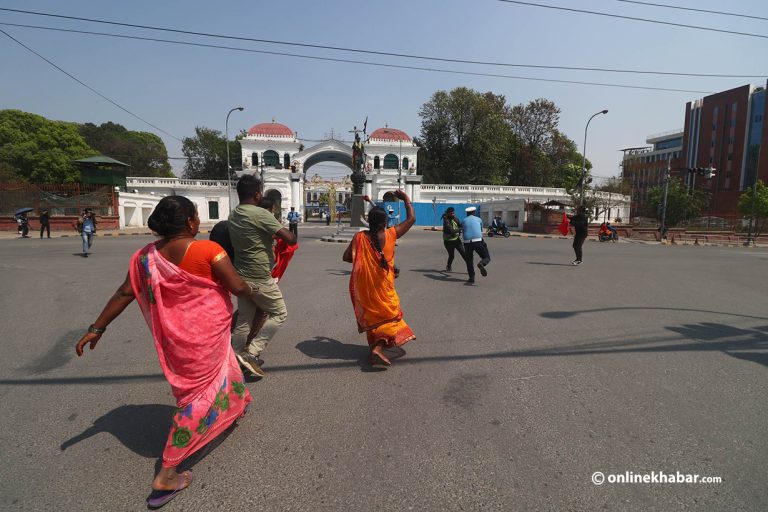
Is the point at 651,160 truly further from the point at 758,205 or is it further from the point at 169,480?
the point at 169,480

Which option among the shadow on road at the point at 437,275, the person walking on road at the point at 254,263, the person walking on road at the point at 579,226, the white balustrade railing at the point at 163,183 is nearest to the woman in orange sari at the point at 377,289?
the person walking on road at the point at 254,263

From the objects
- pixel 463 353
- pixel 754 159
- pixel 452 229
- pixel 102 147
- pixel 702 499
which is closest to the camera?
pixel 702 499

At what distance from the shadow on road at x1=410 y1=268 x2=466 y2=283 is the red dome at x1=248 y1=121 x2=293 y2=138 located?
46.7 m

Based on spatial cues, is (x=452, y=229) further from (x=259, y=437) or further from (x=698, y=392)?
(x=259, y=437)

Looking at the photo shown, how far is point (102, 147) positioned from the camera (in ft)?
189

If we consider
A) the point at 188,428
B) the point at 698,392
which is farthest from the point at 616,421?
the point at 188,428

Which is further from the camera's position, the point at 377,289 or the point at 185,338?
the point at 377,289

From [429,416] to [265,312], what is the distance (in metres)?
1.65

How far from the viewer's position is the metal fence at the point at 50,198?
25.8 metres

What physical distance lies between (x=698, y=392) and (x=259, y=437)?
3.47 m

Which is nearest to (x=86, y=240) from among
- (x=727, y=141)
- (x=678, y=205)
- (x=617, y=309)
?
(x=617, y=309)

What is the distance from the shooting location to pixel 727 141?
52938mm

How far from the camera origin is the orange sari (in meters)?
3.79

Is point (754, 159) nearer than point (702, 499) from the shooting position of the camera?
No
